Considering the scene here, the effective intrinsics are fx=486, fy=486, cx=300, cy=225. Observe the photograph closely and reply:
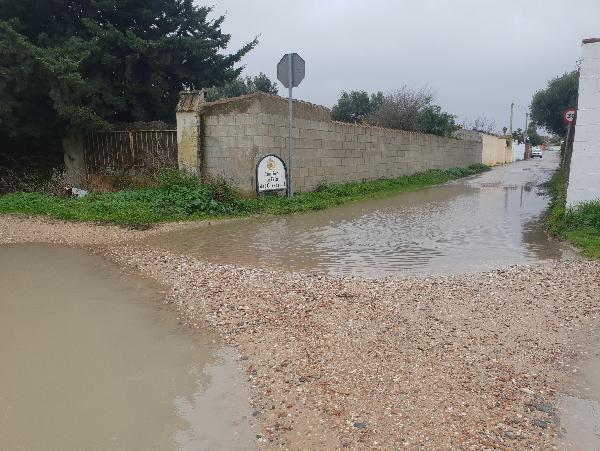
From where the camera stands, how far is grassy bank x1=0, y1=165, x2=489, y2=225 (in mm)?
9469

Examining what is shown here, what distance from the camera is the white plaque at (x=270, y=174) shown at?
12023 millimetres

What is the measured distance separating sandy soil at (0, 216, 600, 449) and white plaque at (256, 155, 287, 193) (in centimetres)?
607

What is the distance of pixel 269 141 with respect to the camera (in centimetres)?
1220

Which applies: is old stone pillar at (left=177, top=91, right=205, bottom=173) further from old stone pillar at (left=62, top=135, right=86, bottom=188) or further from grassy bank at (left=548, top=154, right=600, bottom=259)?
grassy bank at (left=548, top=154, right=600, bottom=259)

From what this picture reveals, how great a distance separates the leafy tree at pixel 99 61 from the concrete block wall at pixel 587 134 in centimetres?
1003

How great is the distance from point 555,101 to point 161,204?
131 ft

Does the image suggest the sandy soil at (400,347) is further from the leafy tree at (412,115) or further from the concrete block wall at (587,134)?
the leafy tree at (412,115)

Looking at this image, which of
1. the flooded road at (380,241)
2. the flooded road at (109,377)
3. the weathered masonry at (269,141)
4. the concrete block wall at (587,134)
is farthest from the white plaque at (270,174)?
the flooded road at (109,377)

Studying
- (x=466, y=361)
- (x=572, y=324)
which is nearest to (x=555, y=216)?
(x=572, y=324)

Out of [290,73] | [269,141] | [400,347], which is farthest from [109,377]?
[290,73]

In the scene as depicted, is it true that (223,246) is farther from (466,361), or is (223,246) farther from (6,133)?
(6,133)

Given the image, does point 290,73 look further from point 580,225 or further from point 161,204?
point 580,225

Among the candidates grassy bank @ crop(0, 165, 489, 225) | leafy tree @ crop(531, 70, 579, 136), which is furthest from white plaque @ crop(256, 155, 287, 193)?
leafy tree @ crop(531, 70, 579, 136)

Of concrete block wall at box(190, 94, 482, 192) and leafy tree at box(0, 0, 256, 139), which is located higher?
leafy tree at box(0, 0, 256, 139)
